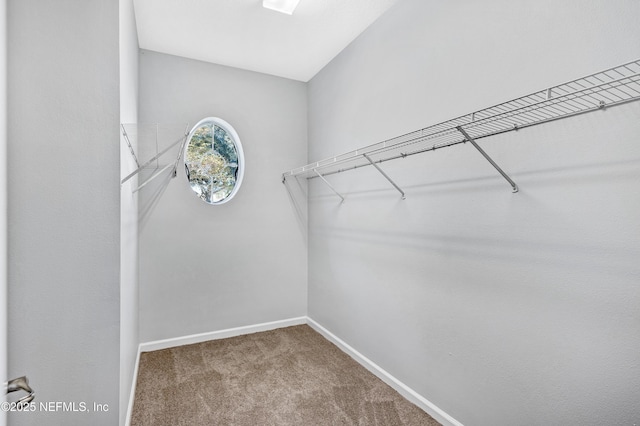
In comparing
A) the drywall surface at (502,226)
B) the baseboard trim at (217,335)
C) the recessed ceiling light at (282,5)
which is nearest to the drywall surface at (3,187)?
the recessed ceiling light at (282,5)

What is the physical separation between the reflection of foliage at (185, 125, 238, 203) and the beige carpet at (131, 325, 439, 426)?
1.45 metres

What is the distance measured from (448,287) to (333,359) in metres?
1.27

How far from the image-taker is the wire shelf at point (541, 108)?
1024 millimetres

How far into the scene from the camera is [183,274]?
288cm

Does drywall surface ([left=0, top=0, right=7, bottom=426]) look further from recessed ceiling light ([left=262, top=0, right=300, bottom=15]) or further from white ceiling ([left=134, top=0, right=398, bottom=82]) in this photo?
recessed ceiling light ([left=262, top=0, right=300, bottom=15])

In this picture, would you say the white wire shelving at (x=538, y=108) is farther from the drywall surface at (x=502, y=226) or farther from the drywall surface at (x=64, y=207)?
the drywall surface at (x=64, y=207)

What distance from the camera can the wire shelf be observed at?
1024 mm

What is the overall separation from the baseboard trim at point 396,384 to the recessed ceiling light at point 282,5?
2.58m

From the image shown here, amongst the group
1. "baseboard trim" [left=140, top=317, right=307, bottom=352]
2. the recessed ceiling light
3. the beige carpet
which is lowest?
the beige carpet

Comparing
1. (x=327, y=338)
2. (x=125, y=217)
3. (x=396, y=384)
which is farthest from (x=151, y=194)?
(x=396, y=384)

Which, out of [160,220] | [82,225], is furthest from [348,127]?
[82,225]

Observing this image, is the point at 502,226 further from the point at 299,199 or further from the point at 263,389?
the point at 299,199

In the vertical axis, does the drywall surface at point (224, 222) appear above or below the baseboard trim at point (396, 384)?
above

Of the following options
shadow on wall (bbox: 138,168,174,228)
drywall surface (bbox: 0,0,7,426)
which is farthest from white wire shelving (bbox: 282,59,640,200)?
shadow on wall (bbox: 138,168,174,228)
